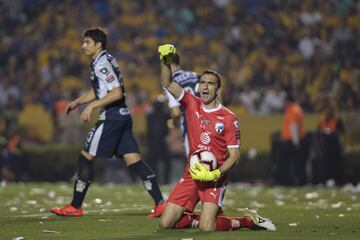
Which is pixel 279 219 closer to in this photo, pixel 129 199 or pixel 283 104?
pixel 129 199

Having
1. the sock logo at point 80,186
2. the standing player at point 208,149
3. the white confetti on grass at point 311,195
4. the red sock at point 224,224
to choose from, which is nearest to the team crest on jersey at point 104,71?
the sock logo at point 80,186

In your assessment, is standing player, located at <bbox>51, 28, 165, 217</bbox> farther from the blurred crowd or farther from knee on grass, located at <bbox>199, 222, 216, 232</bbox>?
the blurred crowd

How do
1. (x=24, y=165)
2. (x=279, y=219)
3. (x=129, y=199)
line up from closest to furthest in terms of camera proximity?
(x=279, y=219)
(x=129, y=199)
(x=24, y=165)

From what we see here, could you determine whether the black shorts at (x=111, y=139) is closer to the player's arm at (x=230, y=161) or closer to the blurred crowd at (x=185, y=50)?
the player's arm at (x=230, y=161)

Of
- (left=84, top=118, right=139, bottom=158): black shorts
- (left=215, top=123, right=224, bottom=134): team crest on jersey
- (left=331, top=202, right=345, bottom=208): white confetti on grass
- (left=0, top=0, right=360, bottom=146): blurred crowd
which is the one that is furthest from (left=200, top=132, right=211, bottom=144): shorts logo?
(left=0, top=0, right=360, bottom=146): blurred crowd

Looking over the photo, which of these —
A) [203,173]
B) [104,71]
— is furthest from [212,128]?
[104,71]

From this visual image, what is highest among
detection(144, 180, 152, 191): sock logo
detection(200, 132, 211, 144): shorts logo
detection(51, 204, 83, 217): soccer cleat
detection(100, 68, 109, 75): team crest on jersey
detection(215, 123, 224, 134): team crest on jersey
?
detection(100, 68, 109, 75): team crest on jersey

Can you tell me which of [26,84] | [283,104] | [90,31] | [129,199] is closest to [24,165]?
[26,84]

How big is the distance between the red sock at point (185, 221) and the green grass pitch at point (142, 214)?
0.20 m

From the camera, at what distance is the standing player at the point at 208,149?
10.9 metres

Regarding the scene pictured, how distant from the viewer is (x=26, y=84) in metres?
29.3

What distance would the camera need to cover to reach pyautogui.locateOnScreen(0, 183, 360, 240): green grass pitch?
10.7 m

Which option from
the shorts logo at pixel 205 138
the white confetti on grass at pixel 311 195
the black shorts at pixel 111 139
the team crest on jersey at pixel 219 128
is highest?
the white confetti on grass at pixel 311 195

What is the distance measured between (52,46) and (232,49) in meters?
5.10
